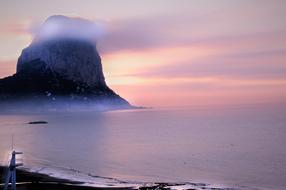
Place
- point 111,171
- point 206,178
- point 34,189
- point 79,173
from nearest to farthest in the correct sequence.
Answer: point 34,189 < point 206,178 < point 79,173 < point 111,171

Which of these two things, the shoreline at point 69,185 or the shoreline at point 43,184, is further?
the shoreline at point 69,185

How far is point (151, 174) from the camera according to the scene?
53250mm

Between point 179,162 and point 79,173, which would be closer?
point 79,173

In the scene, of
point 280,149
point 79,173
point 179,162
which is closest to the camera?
point 79,173

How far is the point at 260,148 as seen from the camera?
84.9m

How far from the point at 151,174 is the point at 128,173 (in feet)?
11.1

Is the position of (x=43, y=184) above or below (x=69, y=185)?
above

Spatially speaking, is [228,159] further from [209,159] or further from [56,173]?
[56,173]

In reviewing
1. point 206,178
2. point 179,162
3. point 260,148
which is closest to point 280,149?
point 260,148

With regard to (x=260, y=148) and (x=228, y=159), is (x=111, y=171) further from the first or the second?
(x=260, y=148)

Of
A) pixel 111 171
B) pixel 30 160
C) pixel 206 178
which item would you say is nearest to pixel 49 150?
pixel 30 160

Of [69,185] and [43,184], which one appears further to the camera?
[69,185]

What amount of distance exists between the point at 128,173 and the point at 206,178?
11364 mm

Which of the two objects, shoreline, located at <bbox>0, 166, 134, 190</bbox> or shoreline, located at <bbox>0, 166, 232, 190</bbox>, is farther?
shoreline, located at <bbox>0, 166, 232, 190</bbox>
